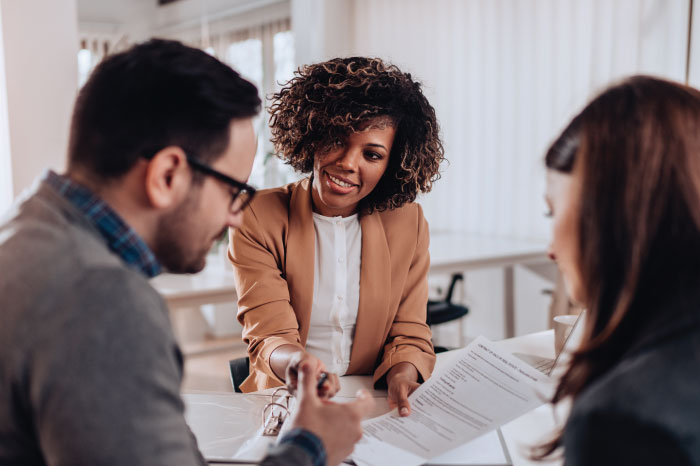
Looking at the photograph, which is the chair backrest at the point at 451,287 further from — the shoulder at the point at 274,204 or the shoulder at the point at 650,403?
the shoulder at the point at 650,403

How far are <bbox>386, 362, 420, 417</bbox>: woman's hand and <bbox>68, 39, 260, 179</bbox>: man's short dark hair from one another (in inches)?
25.9

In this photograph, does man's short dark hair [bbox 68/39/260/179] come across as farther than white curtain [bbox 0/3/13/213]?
No

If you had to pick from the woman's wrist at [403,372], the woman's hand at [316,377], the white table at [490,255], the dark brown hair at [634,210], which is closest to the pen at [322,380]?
the woman's hand at [316,377]

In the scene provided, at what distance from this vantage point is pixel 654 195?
62 cm

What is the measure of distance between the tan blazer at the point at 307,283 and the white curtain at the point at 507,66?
73.7 inches

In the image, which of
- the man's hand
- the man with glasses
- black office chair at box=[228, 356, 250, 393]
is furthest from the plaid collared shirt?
black office chair at box=[228, 356, 250, 393]

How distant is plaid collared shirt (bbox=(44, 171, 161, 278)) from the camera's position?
686mm

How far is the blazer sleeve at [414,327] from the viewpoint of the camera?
1406 millimetres

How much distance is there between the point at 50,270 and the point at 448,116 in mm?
3477

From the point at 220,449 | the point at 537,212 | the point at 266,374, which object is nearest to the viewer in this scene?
the point at 220,449

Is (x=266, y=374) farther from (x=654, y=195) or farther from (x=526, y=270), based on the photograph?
(x=526, y=270)

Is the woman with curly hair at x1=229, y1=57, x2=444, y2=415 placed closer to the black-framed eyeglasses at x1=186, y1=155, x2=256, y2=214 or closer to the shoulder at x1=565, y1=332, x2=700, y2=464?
the black-framed eyeglasses at x1=186, y1=155, x2=256, y2=214

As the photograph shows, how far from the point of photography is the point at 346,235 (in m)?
1.59

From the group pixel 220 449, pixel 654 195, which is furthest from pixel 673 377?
pixel 220 449
